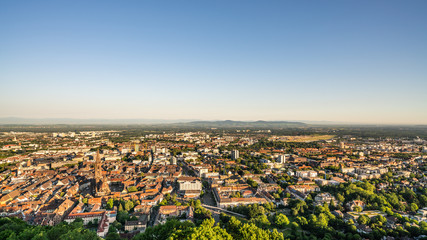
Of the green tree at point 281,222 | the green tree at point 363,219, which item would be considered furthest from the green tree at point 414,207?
the green tree at point 281,222

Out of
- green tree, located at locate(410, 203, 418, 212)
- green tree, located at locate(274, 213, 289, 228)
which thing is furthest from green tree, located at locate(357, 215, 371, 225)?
green tree, located at locate(410, 203, 418, 212)

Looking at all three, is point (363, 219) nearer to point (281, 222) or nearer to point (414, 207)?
point (281, 222)

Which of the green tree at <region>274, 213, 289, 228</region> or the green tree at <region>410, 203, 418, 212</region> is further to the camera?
the green tree at <region>410, 203, 418, 212</region>

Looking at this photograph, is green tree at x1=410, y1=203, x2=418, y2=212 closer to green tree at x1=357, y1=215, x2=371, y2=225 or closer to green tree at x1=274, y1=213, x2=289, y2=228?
green tree at x1=357, y1=215, x2=371, y2=225

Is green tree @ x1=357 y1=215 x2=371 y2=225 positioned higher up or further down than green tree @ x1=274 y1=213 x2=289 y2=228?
higher up

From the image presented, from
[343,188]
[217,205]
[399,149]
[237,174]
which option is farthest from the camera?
[399,149]

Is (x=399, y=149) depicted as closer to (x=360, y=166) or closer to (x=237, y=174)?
(x=360, y=166)

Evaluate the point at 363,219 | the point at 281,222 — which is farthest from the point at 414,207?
the point at 281,222

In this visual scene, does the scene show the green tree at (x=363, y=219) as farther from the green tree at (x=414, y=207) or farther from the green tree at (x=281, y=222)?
the green tree at (x=414, y=207)

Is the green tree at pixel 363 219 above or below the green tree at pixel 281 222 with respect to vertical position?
above

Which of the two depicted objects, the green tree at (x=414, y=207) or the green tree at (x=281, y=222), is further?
the green tree at (x=414, y=207)

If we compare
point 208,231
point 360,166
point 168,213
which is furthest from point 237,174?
point 208,231
